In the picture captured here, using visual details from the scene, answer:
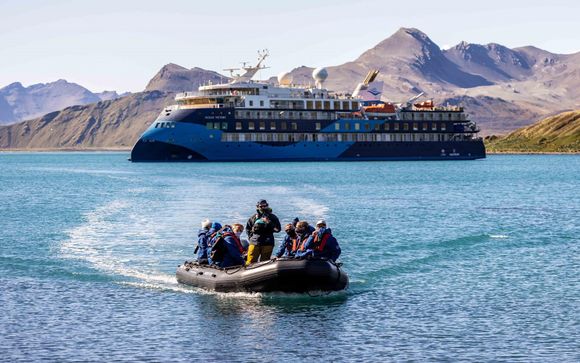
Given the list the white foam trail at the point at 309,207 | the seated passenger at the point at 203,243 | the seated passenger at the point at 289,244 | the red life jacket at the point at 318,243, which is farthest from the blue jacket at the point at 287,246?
the white foam trail at the point at 309,207

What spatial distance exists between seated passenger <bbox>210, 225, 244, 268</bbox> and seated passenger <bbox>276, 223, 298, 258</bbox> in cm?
157

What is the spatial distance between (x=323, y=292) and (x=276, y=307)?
2.32 meters

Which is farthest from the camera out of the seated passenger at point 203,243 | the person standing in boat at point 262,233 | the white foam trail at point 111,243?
the white foam trail at point 111,243

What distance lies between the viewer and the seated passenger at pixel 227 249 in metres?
35.0

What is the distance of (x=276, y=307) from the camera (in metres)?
33.0

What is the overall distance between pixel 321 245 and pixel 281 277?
7.34 feet

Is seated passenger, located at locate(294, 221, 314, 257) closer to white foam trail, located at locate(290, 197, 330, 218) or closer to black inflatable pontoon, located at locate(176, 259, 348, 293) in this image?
black inflatable pontoon, located at locate(176, 259, 348, 293)

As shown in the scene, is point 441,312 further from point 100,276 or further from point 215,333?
point 100,276

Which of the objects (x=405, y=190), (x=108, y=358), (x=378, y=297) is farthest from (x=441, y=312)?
(x=405, y=190)

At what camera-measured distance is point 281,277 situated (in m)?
33.5

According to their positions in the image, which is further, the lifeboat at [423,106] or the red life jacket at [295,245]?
the lifeboat at [423,106]

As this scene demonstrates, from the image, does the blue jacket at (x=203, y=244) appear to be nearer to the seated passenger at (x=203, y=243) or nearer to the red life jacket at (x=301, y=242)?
the seated passenger at (x=203, y=243)

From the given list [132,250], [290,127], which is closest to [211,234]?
[132,250]

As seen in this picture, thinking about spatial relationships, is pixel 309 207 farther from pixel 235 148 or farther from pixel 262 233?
pixel 235 148
